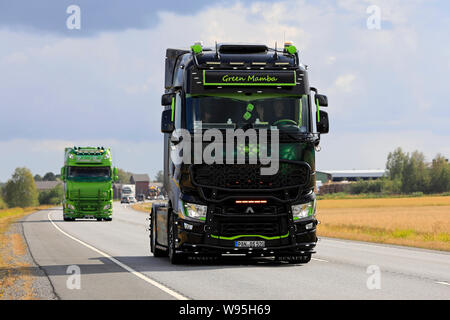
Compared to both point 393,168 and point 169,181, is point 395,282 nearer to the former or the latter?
point 169,181

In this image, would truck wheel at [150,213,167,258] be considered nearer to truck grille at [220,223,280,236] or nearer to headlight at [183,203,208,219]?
headlight at [183,203,208,219]

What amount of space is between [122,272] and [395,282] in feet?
17.3

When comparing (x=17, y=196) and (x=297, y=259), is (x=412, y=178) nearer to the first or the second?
(x=17, y=196)

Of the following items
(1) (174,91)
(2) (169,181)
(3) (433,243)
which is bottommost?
(3) (433,243)

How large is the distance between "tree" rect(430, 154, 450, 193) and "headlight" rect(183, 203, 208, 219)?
434 ft

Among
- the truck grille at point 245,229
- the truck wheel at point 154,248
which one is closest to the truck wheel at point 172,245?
the truck grille at point 245,229

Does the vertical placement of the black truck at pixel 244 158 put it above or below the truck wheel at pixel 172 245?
above

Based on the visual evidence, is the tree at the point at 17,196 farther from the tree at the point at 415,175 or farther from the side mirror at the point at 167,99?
the side mirror at the point at 167,99

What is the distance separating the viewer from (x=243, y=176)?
15.4 m

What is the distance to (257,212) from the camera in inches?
612

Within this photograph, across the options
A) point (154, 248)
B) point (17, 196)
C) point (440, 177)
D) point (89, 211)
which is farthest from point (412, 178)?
point (154, 248)

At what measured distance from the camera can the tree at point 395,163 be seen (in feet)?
560

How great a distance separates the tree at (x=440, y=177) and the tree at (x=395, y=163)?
19.5 m
